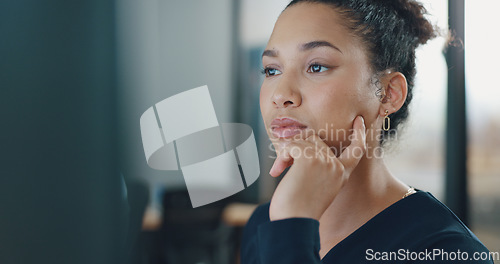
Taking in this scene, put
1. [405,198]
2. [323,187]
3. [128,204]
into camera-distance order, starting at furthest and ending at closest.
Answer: [128,204]
[405,198]
[323,187]

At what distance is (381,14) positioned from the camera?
2.69ft

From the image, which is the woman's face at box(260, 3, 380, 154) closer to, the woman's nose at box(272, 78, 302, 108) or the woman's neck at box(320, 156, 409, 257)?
the woman's nose at box(272, 78, 302, 108)

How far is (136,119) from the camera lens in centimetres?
140

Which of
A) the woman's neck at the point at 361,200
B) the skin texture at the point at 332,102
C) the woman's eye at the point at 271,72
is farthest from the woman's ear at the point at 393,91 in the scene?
the woman's eye at the point at 271,72

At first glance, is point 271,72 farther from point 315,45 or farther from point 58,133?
point 58,133

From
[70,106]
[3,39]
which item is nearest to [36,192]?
[70,106]

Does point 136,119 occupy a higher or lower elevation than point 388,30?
lower

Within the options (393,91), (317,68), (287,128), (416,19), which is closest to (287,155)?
(287,128)

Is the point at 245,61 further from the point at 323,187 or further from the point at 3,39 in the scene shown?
the point at 323,187

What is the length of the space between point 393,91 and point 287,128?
0.25 metres

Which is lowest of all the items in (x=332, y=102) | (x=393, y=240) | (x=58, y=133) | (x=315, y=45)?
(x=393, y=240)

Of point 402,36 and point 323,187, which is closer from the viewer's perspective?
point 323,187

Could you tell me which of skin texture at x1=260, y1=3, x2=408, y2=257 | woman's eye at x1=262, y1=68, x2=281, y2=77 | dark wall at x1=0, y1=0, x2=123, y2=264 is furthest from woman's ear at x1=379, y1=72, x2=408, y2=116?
dark wall at x1=0, y1=0, x2=123, y2=264

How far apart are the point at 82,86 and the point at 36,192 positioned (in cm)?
34
